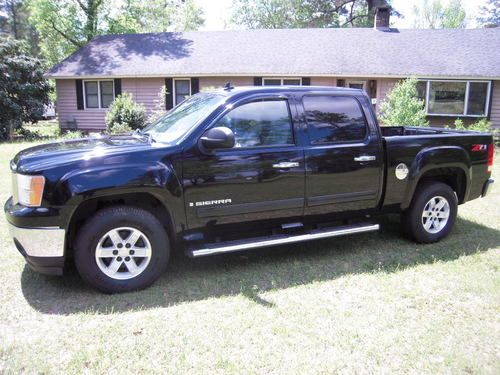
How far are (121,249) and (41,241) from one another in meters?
0.68

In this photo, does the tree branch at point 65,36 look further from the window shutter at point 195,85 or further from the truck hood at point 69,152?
the truck hood at point 69,152

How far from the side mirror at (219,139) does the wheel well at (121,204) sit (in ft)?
2.40

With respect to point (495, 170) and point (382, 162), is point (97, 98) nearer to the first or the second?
point (495, 170)

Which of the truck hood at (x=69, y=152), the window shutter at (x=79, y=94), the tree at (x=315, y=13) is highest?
the tree at (x=315, y=13)

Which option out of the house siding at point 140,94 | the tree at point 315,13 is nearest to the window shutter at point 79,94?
the house siding at point 140,94

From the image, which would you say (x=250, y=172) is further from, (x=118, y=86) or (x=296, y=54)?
(x=118, y=86)

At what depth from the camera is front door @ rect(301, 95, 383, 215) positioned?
4.83m

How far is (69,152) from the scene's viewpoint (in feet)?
13.6

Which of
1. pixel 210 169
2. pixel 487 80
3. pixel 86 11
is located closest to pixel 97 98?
pixel 86 11

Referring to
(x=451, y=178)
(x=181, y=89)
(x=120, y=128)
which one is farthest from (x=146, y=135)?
(x=181, y=89)

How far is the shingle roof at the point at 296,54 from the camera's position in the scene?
1811 centimetres

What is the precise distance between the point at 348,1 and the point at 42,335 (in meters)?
39.8

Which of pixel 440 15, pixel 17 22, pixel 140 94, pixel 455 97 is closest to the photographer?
pixel 455 97

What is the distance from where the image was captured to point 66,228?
391cm
